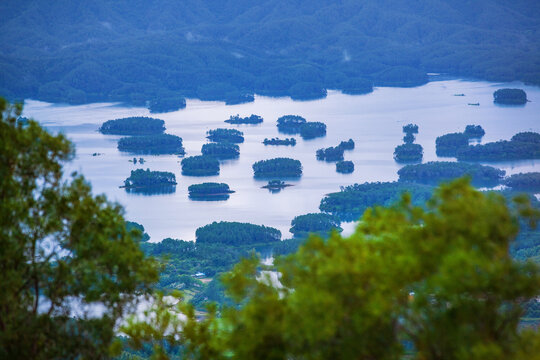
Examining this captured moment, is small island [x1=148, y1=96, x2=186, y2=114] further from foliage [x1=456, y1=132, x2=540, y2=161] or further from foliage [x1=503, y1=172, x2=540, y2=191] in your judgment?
foliage [x1=503, y1=172, x2=540, y2=191]

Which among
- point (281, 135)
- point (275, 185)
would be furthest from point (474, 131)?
point (275, 185)

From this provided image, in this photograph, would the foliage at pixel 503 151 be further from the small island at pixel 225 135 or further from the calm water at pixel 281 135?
the small island at pixel 225 135

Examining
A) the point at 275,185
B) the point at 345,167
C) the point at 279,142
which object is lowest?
the point at 275,185

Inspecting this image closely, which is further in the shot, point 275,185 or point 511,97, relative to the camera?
point 511,97

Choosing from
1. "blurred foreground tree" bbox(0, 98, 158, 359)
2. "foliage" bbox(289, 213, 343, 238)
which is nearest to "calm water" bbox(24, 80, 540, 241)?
"foliage" bbox(289, 213, 343, 238)

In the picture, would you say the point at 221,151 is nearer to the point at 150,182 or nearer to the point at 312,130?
the point at 150,182

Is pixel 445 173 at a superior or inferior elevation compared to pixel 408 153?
inferior
